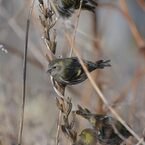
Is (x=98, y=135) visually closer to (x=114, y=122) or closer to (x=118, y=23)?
(x=114, y=122)

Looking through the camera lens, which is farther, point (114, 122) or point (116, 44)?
point (116, 44)

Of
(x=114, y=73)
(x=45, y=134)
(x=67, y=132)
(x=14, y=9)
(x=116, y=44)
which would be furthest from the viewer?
(x=116, y=44)

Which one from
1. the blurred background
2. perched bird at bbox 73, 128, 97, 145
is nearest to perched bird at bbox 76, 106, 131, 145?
perched bird at bbox 73, 128, 97, 145

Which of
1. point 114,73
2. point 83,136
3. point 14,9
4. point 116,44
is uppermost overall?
point 116,44

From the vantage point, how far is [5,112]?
64.0 inches

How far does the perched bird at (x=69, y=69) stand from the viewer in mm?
865

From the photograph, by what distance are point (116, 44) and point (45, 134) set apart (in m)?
3.30

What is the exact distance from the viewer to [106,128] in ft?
2.88

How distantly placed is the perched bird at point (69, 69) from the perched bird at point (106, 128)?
0.16ft

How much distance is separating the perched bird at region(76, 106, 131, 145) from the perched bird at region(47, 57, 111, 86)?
0.05m

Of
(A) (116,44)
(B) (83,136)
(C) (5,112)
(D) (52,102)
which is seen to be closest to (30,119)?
Answer: (D) (52,102)

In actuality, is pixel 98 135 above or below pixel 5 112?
below

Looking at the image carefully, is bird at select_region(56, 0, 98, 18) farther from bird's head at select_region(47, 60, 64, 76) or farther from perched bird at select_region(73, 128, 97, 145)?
perched bird at select_region(73, 128, 97, 145)

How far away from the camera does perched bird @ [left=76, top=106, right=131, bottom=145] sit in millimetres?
878
